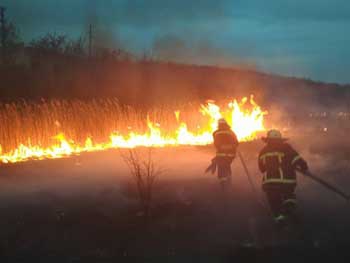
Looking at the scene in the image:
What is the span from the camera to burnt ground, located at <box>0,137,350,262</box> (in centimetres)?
899

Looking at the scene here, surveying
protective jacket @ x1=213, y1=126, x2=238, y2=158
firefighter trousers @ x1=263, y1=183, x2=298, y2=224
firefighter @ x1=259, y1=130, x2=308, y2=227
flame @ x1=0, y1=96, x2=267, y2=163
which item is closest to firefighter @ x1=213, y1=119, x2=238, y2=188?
protective jacket @ x1=213, y1=126, x2=238, y2=158

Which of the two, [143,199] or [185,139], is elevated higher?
[185,139]

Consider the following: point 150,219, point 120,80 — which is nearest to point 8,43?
point 120,80

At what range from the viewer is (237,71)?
71.8 metres

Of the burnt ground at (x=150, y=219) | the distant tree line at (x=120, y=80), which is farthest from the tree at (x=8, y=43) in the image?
the burnt ground at (x=150, y=219)

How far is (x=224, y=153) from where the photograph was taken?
45.1ft

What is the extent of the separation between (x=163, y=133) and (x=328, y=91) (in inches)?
1932

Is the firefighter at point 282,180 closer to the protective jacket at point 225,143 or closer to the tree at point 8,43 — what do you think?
the protective jacket at point 225,143

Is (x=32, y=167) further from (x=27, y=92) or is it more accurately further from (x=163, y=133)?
(x=27, y=92)

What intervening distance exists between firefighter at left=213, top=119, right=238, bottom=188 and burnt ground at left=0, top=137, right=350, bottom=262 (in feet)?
1.57

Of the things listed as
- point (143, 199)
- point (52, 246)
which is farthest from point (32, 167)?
point (52, 246)

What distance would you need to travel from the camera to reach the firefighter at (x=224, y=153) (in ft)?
45.0

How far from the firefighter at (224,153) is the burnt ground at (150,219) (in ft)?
1.57

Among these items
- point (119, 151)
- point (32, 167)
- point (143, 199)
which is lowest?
point (143, 199)
